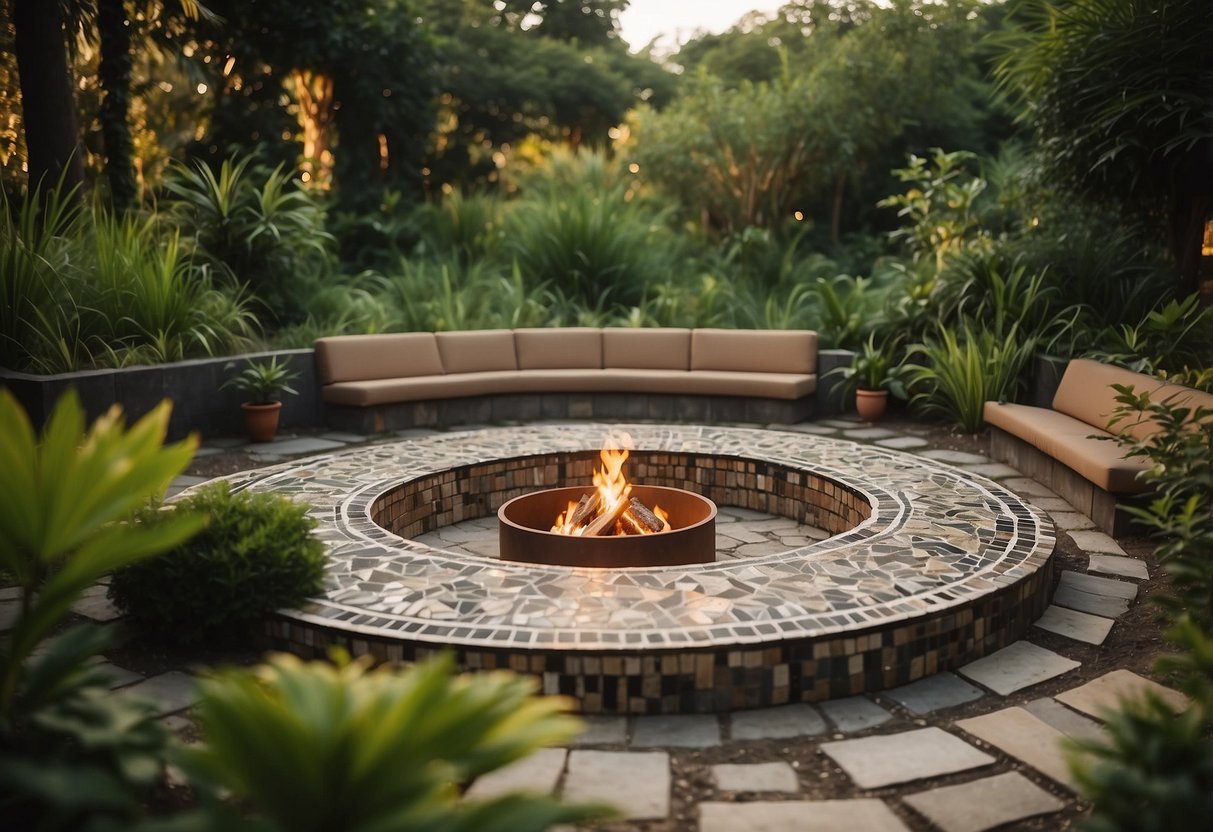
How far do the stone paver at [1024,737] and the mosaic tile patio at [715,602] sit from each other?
0.33 metres

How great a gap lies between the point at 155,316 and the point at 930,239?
6474 mm

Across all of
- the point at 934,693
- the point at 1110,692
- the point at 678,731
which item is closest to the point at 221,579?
the point at 678,731

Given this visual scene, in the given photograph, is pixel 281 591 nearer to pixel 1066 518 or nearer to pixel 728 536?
pixel 728 536

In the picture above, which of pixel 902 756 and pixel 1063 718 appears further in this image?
pixel 1063 718

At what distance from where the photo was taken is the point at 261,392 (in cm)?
696

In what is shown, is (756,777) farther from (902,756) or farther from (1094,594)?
(1094,594)

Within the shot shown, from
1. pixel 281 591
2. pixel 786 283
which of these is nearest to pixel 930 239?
pixel 786 283

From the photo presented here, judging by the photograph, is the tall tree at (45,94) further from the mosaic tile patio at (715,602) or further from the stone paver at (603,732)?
the stone paver at (603,732)

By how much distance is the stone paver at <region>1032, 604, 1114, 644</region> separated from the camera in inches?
144

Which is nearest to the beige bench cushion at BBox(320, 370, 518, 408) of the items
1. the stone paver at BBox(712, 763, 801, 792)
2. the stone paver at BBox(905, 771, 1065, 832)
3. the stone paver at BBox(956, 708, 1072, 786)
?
the stone paver at BBox(712, 763, 801, 792)

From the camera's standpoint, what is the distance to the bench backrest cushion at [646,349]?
8117 mm

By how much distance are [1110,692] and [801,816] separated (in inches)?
53.6

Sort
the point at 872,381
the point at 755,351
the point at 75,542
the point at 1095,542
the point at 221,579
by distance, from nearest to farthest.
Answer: the point at 75,542, the point at 221,579, the point at 1095,542, the point at 872,381, the point at 755,351

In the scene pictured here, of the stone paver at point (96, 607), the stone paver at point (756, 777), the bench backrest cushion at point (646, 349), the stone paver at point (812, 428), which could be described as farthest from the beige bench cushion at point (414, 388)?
the stone paver at point (756, 777)
